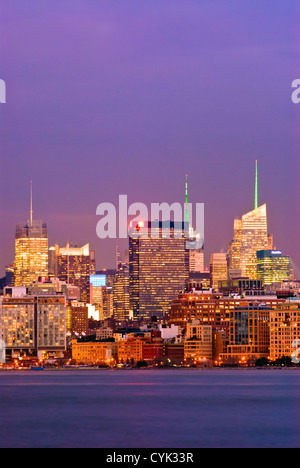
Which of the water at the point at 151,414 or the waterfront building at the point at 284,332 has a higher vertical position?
the waterfront building at the point at 284,332

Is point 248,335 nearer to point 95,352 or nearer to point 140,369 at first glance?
point 140,369

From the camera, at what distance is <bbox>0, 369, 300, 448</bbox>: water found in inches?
2630

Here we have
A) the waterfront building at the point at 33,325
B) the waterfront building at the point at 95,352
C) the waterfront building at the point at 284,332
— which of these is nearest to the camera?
the waterfront building at the point at 284,332

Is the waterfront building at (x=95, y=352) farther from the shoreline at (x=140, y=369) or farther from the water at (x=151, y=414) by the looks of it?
the water at (x=151, y=414)

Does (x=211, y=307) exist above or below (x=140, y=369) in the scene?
above

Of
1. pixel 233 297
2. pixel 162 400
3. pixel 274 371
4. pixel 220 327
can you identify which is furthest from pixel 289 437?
pixel 233 297

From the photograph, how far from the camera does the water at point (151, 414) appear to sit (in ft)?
219

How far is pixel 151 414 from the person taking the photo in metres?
82.3

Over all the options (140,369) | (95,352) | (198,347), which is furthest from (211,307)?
(198,347)

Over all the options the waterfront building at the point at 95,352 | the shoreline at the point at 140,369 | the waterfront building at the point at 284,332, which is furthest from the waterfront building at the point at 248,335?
the waterfront building at the point at 95,352

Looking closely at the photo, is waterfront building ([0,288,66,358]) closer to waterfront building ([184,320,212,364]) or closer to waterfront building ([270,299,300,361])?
waterfront building ([184,320,212,364])

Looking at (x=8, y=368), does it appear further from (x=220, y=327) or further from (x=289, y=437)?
(x=289, y=437)

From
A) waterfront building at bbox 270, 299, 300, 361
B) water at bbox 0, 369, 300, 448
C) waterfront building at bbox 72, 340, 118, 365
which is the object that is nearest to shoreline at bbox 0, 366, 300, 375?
waterfront building at bbox 72, 340, 118, 365
